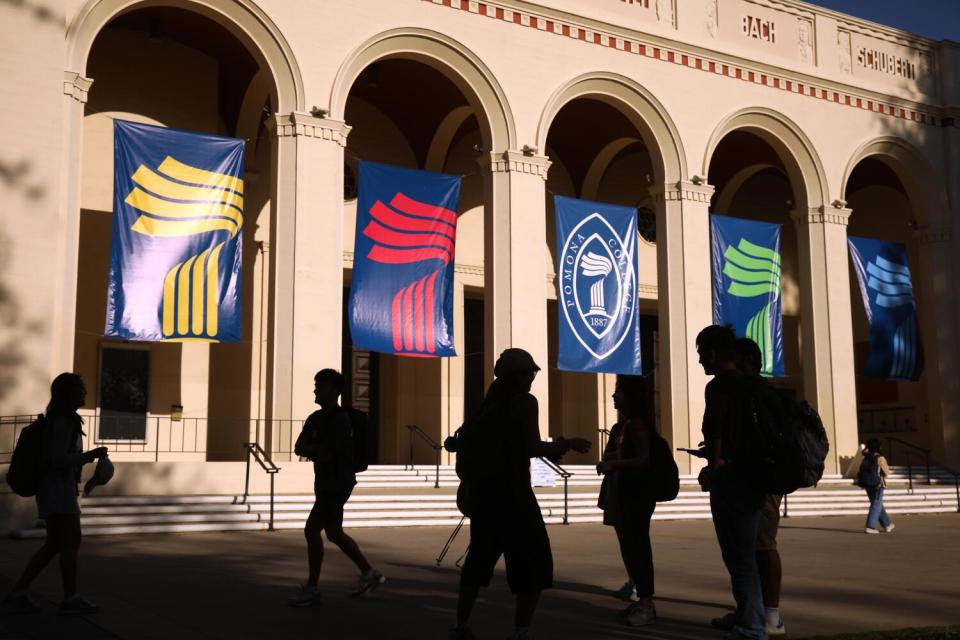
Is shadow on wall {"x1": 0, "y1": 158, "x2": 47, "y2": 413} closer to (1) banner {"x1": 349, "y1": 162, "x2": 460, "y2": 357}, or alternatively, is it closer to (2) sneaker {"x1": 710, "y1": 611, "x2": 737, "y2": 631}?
(1) banner {"x1": 349, "y1": 162, "x2": 460, "y2": 357}

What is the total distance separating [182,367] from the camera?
19656 millimetres

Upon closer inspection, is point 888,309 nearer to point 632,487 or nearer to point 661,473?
point 661,473

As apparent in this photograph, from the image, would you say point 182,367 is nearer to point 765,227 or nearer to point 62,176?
point 62,176

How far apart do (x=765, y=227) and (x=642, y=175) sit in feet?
17.4

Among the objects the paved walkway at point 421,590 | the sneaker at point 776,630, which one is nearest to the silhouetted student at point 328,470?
the paved walkway at point 421,590

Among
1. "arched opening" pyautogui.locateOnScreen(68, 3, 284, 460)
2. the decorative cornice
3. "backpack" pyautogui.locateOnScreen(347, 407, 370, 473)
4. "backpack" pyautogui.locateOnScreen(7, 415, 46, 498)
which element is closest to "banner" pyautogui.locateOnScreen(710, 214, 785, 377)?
the decorative cornice

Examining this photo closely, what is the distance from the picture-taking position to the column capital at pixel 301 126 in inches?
685

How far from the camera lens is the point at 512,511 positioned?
574 cm

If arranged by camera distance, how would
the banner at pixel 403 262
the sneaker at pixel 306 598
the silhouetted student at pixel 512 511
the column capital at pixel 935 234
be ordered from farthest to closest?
the column capital at pixel 935 234 → the banner at pixel 403 262 → the sneaker at pixel 306 598 → the silhouetted student at pixel 512 511

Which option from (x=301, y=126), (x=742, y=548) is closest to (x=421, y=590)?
(x=742, y=548)

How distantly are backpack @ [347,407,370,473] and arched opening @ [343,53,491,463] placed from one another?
1490cm

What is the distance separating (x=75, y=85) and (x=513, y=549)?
41.5ft

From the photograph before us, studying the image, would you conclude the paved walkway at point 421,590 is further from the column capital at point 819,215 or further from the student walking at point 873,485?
the column capital at point 819,215

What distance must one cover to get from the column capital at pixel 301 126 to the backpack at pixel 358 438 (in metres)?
10.7
